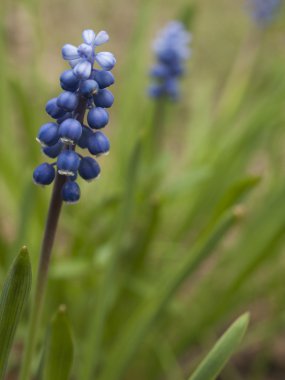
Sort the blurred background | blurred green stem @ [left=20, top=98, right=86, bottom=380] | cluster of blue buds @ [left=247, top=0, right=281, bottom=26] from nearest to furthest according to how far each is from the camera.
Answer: blurred green stem @ [left=20, top=98, right=86, bottom=380] < the blurred background < cluster of blue buds @ [left=247, top=0, right=281, bottom=26]

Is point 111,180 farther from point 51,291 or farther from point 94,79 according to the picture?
point 94,79

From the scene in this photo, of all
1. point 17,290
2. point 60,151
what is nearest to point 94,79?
point 60,151

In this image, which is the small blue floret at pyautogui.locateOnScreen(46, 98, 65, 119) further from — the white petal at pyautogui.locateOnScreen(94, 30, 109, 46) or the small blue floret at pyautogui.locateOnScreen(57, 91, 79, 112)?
the white petal at pyautogui.locateOnScreen(94, 30, 109, 46)

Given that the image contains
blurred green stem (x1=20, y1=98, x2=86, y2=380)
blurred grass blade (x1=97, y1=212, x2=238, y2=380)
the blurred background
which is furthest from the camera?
the blurred background

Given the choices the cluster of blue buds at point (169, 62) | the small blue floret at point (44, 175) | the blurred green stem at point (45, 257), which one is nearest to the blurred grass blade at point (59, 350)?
the blurred green stem at point (45, 257)

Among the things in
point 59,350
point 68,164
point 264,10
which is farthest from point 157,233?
point 68,164

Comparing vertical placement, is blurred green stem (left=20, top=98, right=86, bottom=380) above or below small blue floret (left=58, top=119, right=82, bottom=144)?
below

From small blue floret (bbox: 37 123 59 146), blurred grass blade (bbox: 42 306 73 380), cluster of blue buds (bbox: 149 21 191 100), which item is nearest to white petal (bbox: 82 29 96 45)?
small blue floret (bbox: 37 123 59 146)
